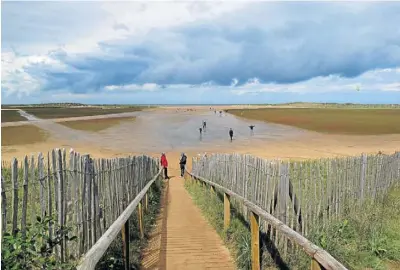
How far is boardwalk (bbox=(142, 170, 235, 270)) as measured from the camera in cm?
677

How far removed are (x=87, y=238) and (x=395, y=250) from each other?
5143 mm

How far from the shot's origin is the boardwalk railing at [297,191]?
6699mm

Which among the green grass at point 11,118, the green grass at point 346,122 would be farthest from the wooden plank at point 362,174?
the green grass at point 11,118

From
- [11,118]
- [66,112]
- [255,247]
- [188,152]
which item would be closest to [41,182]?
[255,247]

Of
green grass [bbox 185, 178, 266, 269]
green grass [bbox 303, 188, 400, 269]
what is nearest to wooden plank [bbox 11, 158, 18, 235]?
green grass [bbox 185, 178, 266, 269]

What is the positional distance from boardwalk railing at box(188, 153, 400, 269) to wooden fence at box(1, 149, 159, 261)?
226 centimetres

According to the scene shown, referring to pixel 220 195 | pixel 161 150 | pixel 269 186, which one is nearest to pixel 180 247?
pixel 269 186

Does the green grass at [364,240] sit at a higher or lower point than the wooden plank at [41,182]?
lower

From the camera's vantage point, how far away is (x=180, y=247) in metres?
7.71

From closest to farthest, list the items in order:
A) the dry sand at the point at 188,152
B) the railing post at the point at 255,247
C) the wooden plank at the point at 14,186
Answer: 1. the wooden plank at the point at 14,186
2. the railing post at the point at 255,247
3. the dry sand at the point at 188,152

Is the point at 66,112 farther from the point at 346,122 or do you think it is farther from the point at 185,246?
the point at 185,246

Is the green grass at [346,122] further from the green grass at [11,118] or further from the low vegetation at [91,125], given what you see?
the green grass at [11,118]

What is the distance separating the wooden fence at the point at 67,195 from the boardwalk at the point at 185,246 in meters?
1.05

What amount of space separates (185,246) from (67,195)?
3.37 m
